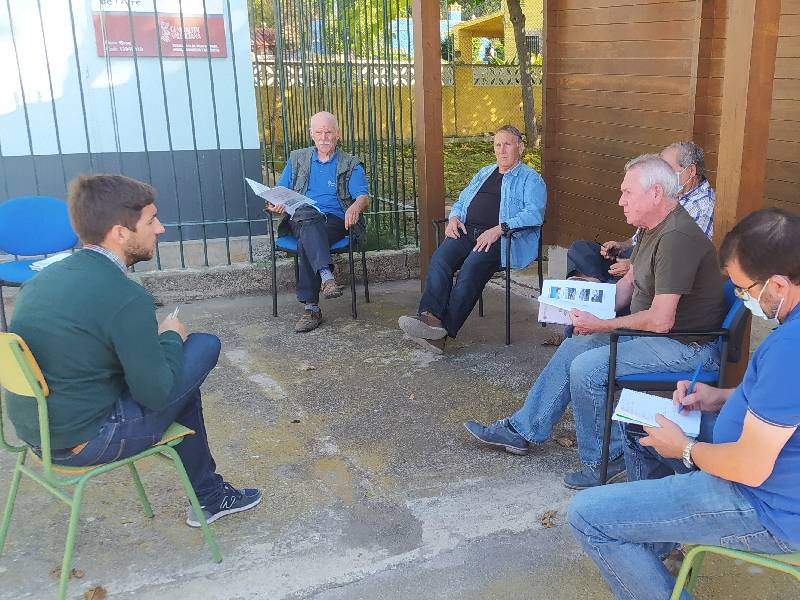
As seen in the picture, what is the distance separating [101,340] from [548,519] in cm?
166

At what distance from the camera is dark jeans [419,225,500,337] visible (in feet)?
14.9

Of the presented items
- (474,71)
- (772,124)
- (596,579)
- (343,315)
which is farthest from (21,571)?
(474,71)

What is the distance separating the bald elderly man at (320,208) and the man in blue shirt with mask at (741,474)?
332cm

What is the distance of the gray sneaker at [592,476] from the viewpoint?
298 cm

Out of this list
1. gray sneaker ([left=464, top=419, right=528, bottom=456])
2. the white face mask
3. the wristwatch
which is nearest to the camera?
the white face mask

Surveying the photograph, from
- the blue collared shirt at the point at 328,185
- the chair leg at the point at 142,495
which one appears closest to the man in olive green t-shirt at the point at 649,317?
the chair leg at the point at 142,495

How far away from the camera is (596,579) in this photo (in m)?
2.44

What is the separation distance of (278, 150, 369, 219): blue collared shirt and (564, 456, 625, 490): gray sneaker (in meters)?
2.92

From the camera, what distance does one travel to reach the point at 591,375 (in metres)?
2.84

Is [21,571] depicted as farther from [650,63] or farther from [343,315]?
[650,63]

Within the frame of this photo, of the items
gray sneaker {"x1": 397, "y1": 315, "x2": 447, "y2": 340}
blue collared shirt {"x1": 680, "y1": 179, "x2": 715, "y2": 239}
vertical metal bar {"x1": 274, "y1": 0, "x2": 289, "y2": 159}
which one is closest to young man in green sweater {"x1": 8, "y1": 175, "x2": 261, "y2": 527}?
gray sneaker {"x1": 397, "y1": 315, "x2": 447, "y2": 340}

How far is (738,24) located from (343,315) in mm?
3173

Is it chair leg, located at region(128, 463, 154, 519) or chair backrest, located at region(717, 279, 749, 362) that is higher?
chair backrest, located at region(717, 279, 749, 362)

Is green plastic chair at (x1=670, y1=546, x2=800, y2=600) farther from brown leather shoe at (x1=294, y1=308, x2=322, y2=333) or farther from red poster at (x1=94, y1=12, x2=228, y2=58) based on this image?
red poster at (x1=94, y1=12, x2=228, y2=58)
